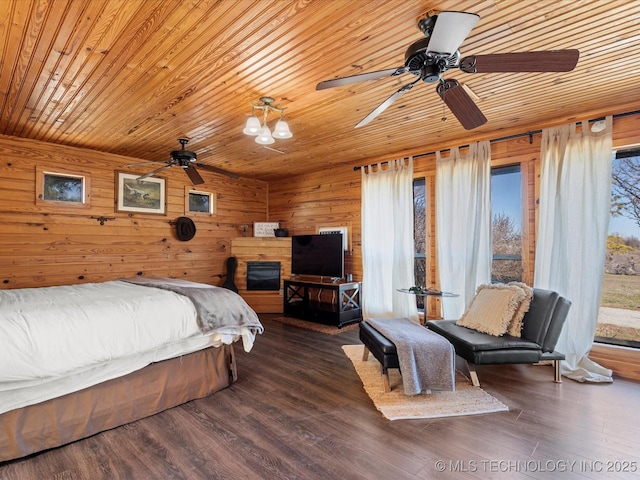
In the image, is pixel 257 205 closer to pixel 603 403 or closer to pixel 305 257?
pixel 305 257

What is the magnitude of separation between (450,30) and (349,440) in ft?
7.92

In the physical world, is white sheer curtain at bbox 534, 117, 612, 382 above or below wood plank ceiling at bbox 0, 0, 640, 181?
below

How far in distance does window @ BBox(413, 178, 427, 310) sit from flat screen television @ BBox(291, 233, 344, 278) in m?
1.13

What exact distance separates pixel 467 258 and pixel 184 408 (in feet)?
11.1

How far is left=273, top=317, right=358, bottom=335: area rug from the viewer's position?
4734 mm

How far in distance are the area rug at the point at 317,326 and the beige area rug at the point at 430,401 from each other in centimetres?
166

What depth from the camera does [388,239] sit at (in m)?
4.83

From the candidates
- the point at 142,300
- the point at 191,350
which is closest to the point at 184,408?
the point at 191,350

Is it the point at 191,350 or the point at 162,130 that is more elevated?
the point at 162,130

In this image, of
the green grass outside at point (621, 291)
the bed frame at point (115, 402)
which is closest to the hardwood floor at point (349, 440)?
the bed frame at point (115, 402)

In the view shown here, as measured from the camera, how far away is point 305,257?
5.60 meters

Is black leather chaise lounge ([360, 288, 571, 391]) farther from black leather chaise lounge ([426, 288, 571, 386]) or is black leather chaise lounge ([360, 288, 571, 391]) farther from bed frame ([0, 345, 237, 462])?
bed frame ([0, 345, 237, 462])

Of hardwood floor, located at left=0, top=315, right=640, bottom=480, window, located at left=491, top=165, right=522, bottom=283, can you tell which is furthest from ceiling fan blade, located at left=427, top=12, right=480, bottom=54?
window, located at left=491, top=165, right=522, bottom=283

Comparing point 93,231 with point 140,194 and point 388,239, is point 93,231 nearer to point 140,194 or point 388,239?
point 140,194
